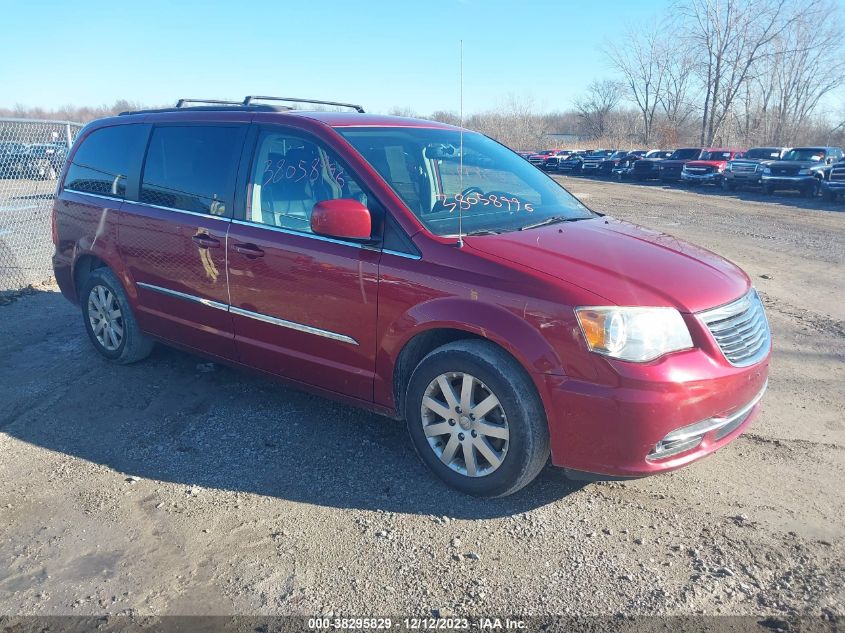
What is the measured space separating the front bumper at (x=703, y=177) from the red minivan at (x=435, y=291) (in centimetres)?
2559

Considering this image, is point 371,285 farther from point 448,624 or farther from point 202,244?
point 448,624

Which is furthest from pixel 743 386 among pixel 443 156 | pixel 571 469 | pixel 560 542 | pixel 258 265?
pixel 258 265

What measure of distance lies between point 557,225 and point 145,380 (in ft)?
10.8

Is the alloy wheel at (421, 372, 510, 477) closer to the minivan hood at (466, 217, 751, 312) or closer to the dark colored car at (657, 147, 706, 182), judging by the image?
the minivan hood at (466, 217, 751, 312)

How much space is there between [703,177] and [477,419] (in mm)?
27607

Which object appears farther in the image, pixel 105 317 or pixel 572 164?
pixel 572 164

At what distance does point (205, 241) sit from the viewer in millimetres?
4383

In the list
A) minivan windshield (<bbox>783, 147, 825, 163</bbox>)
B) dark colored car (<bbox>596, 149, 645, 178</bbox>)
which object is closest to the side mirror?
minivan windshield (<bbox>783, 147, 825, 163</bbox>)

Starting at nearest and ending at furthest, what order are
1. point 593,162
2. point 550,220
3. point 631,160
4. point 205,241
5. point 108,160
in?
Answer: point 550,220
point 205,241
point 108,160
point 631,160
point 593,162

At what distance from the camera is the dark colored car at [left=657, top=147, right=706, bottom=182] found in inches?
1166

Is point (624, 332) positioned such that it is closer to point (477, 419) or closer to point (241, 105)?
point (477, 419)

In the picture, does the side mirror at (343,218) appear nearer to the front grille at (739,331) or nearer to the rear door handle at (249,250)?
the rear door handle at (249,250)

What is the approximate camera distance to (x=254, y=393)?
4.87 metres

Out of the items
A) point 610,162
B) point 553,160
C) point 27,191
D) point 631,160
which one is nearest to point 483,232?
point 27,191
